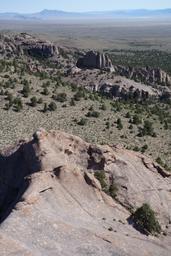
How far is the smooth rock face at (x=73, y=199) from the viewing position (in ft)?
71.4

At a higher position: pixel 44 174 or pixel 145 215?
pixel 44 174

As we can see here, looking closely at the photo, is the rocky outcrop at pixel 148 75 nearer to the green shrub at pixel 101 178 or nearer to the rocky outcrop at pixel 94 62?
the rocky outcrop at pixel 94 62

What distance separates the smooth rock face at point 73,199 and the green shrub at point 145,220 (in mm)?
560

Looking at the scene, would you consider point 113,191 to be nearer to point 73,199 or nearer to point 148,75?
point 73,199

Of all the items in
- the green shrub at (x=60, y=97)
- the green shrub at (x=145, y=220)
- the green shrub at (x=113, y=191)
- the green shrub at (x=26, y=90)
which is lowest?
the green shrub at (x=60, y=97)

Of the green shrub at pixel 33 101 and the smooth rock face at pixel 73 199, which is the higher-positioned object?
the smooth rock face at pixel 73 199

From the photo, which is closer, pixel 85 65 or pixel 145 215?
pixel 145 215

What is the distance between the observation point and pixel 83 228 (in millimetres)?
23484

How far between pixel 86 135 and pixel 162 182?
2744cm

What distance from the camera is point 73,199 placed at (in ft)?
85.0

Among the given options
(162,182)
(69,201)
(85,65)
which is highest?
(69,201)

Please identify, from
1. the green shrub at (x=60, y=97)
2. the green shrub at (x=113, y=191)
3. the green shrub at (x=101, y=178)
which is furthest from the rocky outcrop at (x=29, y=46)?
the green shrub at (x=113, y=191)

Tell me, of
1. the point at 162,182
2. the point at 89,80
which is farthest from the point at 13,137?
the point at 89,80

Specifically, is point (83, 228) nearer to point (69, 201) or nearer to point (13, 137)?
point (69, 201)
